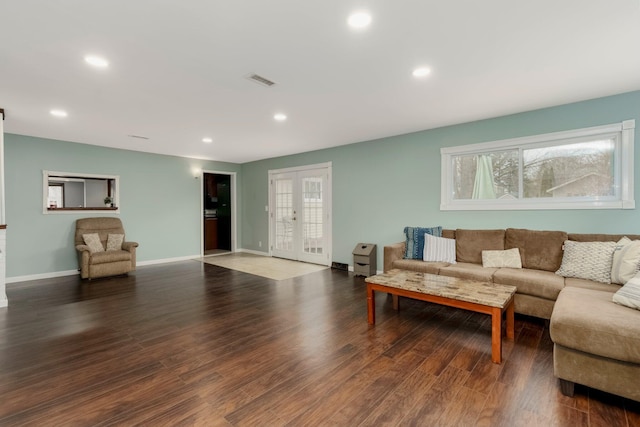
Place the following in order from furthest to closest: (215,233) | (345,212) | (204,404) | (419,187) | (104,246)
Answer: (215,233), (345,212), (104,246), (419,187), (204,404)

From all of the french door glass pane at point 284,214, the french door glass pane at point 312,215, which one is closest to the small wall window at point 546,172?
the french door glass pane at point 312,215

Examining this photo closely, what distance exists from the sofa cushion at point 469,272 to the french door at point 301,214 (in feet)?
9.16

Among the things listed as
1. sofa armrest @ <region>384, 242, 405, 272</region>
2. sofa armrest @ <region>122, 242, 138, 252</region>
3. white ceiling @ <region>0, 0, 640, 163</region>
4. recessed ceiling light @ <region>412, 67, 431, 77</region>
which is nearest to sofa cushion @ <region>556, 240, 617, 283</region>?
white ceiling @ <region>0, 0, 640, 163</region>

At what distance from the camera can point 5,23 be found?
199 cm

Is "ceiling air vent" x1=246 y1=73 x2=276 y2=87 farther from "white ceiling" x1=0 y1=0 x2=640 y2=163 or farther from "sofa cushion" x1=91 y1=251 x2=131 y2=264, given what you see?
"sofa cushion" x1=91 y1=251 x2=131 y2=264

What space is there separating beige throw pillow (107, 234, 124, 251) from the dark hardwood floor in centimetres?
169

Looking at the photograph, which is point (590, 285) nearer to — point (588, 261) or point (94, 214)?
point (588, 261)

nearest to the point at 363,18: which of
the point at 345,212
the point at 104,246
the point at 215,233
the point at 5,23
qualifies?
the point at 5,23

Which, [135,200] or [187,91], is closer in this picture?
[187,91]

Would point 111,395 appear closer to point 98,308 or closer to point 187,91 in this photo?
point 98,308

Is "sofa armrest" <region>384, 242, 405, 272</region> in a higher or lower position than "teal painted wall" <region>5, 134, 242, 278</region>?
lower

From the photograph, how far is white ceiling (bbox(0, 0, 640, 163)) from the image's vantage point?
75.2 inches

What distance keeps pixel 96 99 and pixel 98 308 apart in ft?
7.94

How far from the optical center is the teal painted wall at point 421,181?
343 cm
